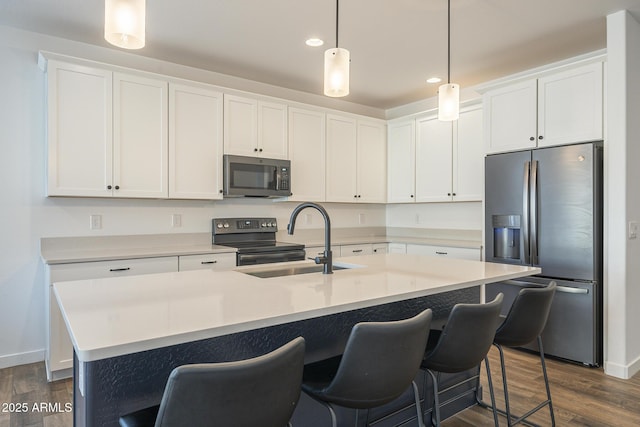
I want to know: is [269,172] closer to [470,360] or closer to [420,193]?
[420,193]

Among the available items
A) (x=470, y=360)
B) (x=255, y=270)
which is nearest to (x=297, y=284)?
(x=255, y=270)

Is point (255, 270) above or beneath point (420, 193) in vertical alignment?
beneath

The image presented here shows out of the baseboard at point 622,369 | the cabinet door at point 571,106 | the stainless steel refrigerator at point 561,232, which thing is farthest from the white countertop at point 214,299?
the cabinet door at point 571,106

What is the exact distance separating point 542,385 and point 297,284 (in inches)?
81.4

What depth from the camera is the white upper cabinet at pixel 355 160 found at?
461 centimetres

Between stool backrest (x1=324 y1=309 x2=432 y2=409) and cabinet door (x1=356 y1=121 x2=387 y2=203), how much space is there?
139 inches

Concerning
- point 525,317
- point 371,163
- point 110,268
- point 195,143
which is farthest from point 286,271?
point 371,163

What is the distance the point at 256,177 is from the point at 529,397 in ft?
9.31

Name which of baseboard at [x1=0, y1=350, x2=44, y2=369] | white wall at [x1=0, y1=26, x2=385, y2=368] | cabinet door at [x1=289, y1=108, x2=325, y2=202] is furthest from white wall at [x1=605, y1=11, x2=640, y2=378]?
baseboard at [x1=0, y1=350, x2=44, y2=369]

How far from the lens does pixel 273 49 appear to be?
349cm

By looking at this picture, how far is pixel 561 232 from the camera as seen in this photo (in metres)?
3.17

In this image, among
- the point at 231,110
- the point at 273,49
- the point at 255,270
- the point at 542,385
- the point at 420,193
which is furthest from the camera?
the point at 420,193

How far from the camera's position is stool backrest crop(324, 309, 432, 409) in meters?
1.32

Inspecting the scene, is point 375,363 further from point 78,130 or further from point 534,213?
point 78,130
